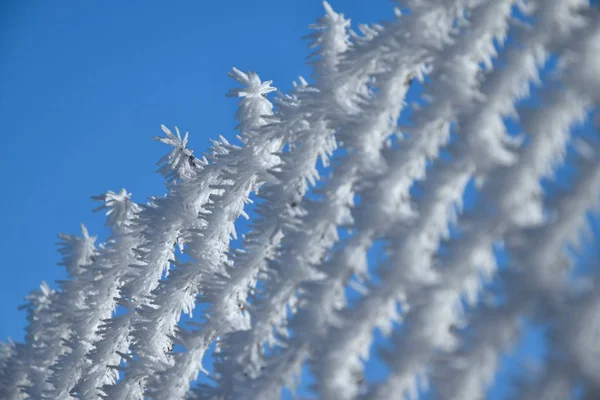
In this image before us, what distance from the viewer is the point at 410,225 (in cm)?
45

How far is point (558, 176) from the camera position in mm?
388

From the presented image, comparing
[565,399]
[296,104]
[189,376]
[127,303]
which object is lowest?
[565,399]

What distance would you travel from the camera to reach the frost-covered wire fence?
356 millimetres

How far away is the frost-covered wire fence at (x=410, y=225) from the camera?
356mm

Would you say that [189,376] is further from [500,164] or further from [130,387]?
[500,164]

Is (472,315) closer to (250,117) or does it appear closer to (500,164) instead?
(500,164)

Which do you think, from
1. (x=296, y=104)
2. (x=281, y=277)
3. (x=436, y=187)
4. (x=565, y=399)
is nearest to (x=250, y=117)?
(x=296, y=104)

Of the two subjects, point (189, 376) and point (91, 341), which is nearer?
point (189, 376)

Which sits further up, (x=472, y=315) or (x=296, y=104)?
(x=296, y=104)

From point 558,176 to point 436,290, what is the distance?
115 millimetres

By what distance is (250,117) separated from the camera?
31.8 inches

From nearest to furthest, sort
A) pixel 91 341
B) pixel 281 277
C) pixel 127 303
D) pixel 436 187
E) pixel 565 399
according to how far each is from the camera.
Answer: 1. pixel 565 399
2. pixel 436 187
3. pixel 281 277
4. pixel 127 303
5. pixel 91 341

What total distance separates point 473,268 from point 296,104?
1.13 ft

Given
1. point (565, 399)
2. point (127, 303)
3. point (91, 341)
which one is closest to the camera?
point (565, 399)
